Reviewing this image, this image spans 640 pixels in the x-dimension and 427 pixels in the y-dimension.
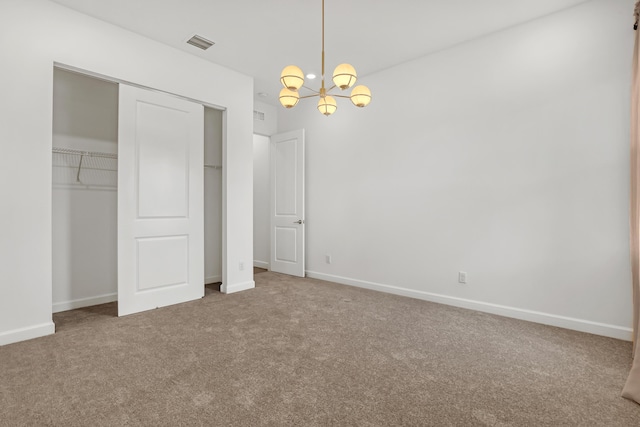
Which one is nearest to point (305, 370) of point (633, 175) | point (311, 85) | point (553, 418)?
point (553, 418)

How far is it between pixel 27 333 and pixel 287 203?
363 cm

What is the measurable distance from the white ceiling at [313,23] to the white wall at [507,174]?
0.96 ft

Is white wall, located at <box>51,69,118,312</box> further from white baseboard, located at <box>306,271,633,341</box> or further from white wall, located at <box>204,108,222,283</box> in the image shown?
white baseboard, located at <box>306,271,633,341</box>

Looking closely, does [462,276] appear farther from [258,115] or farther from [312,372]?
[258,115]

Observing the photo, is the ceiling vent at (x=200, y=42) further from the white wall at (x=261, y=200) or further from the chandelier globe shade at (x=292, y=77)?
the white wall at (x=261, y=200)

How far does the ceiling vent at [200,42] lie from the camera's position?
3.51 metres

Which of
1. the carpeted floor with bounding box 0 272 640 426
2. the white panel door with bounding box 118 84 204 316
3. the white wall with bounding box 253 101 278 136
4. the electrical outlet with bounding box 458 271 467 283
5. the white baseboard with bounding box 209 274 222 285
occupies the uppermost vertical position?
the white wall with bounding box 253 101 278 136

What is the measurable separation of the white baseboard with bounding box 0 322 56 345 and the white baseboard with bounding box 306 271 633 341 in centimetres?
354

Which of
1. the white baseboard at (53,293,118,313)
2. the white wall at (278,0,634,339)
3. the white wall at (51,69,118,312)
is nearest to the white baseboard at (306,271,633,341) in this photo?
the white wall at (278,0,634,339)

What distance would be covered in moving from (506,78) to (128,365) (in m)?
4.38

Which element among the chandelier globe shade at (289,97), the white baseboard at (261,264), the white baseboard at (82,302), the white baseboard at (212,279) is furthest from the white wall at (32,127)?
the white baseboard at (261,264)

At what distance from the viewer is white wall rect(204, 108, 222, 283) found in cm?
484

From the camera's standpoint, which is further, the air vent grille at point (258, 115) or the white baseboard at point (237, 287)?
the air vent grille at point (258, 115)

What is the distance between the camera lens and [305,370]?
85.0 inches
